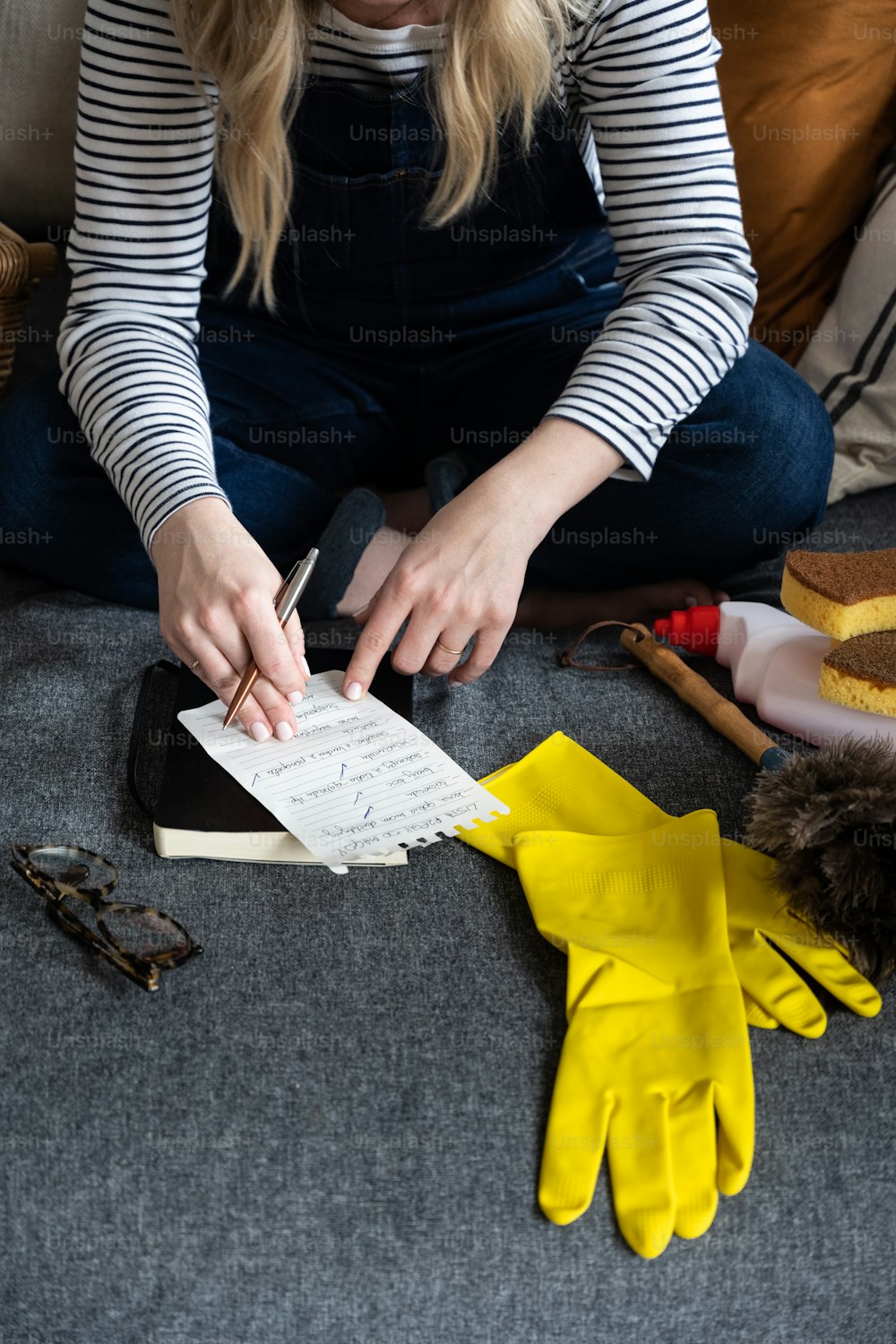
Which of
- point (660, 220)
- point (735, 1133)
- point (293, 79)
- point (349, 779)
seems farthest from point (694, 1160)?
point (293, 79)

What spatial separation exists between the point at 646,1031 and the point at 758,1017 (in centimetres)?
7

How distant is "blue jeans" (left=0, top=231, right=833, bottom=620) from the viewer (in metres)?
1.03

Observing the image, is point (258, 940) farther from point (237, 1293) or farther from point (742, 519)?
point (742, 519)

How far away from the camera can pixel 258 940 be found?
685mm

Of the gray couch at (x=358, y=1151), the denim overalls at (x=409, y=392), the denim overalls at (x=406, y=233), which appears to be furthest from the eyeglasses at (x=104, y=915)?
the denim overalls at (x=406, y=233)

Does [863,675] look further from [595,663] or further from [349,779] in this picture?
[349,779]

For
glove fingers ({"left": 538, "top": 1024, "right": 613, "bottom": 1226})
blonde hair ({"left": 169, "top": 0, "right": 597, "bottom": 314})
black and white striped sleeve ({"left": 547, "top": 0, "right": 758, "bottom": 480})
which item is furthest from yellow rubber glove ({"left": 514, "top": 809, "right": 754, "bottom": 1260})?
blonde hair ({"left": 169, "top": 0, "right": 597, "bottom": 314})

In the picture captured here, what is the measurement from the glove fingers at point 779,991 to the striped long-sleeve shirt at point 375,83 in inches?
16.2

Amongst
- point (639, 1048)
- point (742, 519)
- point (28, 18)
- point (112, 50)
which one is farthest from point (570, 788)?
point (28, 18)

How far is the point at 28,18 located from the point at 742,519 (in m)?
0.97

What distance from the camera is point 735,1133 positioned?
1.93 feet

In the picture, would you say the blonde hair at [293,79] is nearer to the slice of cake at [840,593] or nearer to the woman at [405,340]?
the woman at [405,340]

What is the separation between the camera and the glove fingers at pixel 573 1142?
567 millimetres

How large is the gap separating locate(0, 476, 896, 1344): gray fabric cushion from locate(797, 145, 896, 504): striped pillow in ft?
2.24
